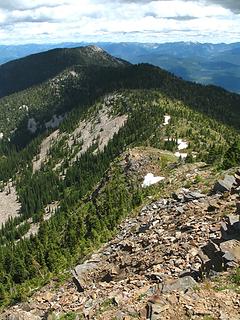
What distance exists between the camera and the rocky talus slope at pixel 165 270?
2970cm

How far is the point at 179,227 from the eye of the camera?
1741 inches

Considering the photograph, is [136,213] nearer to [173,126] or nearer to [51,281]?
[51,281]

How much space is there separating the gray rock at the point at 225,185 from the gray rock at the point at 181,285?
1924 centimetres

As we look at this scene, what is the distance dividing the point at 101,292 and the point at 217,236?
11687 millimetres

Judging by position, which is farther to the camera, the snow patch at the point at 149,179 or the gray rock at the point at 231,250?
the snow patch at the point at 149,179

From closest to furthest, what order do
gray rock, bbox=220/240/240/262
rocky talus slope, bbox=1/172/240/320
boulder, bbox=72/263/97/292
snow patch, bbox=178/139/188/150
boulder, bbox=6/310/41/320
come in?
rocky talus slope, bbox=1/172/240/320 < gray rock, bbox=220/240/240/262 < boulder, bbox=6/310/41/320 < boulder, bbox=72/263/97/292 < snow patch, bbox=178/139/188/150

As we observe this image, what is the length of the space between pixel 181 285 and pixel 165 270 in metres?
5.19

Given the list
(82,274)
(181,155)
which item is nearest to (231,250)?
(82,274)

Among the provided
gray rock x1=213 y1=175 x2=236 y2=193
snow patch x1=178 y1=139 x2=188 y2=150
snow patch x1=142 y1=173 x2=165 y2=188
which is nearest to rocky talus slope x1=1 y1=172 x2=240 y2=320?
gray rock x1=213 y1=175 x2=236 y2=193

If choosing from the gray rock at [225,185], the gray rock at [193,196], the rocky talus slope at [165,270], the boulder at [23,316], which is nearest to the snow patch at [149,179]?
the rocky talus slope at [165,270]

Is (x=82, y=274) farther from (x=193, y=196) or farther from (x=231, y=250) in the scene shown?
(x=231, y=250)

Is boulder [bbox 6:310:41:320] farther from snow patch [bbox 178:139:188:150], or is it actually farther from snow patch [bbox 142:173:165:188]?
snow patch [bbox 178:139:188:150]

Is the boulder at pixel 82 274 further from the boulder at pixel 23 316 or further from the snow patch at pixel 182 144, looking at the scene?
the snow patch at pixel 182 144

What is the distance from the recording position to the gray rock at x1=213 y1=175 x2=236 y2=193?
4947 centimetres
